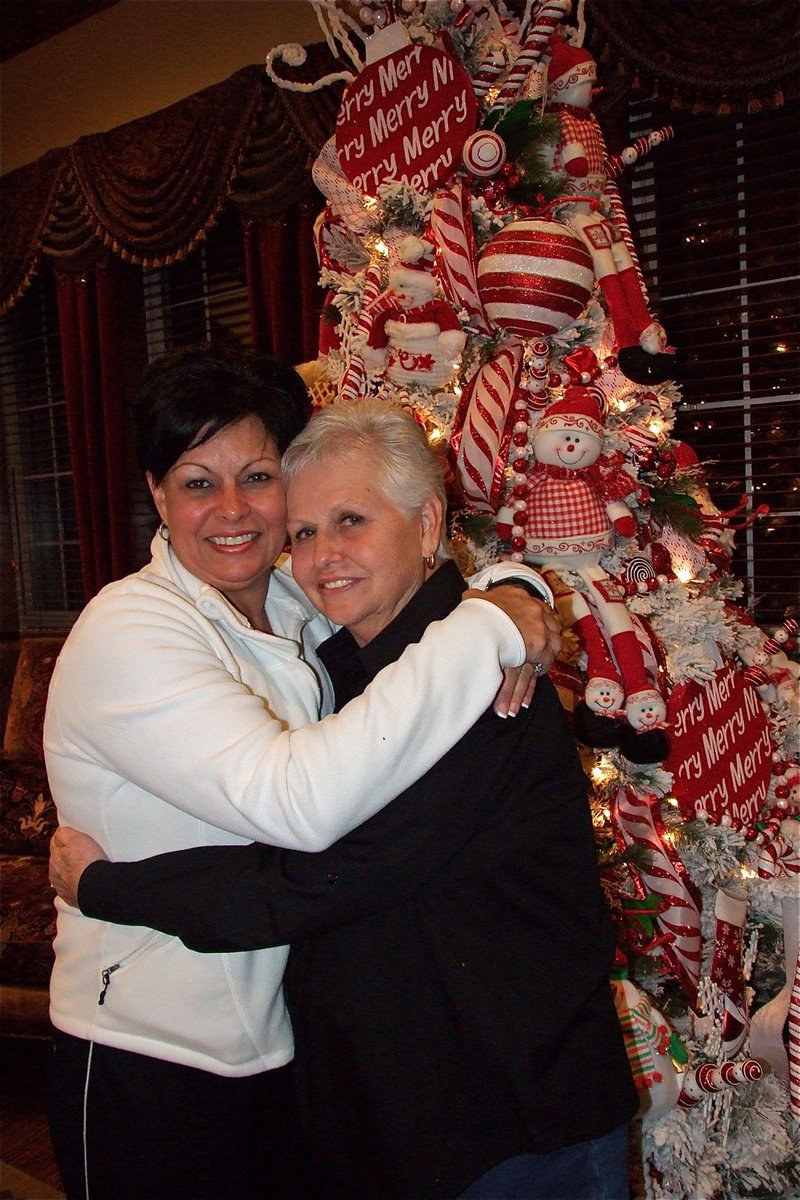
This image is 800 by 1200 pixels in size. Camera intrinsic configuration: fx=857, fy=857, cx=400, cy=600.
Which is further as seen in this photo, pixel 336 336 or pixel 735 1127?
pixel 336 336

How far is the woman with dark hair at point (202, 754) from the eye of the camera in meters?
0.92

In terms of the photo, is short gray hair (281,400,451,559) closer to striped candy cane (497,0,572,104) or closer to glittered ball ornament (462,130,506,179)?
glittered ball ornament (462,130,506,179)

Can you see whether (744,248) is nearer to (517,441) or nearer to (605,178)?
(605,178)

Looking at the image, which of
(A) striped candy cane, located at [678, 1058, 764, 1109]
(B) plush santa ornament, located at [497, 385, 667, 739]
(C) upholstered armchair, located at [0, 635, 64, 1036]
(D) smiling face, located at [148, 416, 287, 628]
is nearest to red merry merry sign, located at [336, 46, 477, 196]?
(B) plush santa ornament, located at [497, 385, 667, 739]

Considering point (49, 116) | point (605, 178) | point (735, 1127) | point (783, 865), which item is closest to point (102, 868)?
point (783, 865)

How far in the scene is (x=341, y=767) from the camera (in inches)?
34.9

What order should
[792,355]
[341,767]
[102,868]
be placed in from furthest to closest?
[792,355]
[102,868]
[341,767]

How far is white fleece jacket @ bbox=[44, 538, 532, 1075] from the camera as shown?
0.91 metres

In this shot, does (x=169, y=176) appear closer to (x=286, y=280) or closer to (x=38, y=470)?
(x=286, y=280)

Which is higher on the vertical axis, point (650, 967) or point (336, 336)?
point (336, 336)

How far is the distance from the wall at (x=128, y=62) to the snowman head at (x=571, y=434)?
2.26m

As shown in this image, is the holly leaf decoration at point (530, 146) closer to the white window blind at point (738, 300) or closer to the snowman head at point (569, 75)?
the snowman head at point (569, 75)

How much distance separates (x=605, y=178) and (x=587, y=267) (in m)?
0.31

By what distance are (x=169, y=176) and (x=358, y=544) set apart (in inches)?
104
